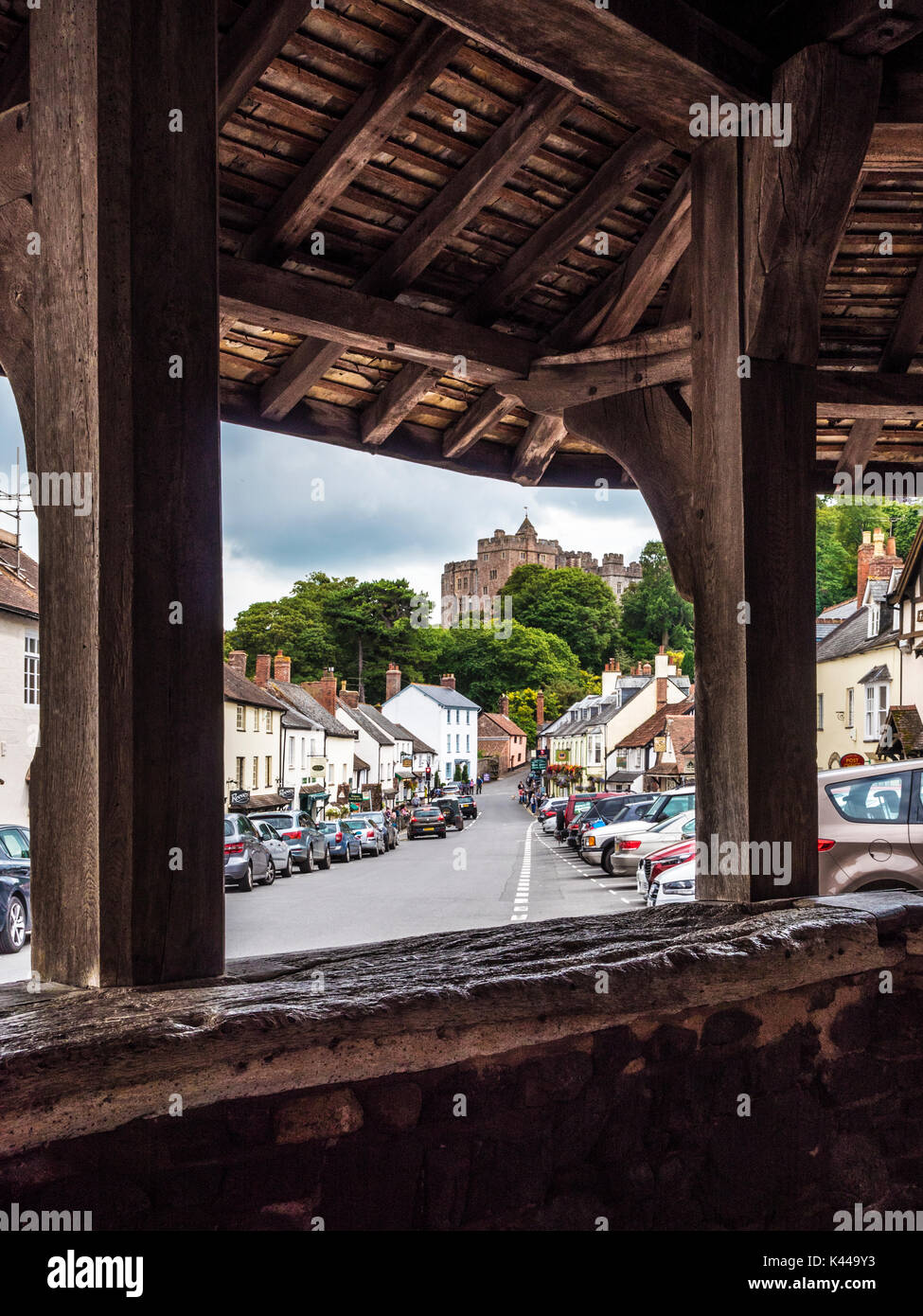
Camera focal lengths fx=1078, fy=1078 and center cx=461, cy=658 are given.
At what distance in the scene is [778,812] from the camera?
3613mm

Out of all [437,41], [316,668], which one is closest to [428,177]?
[437,41]

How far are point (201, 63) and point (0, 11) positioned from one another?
192 centimetres

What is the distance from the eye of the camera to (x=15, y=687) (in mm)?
23891

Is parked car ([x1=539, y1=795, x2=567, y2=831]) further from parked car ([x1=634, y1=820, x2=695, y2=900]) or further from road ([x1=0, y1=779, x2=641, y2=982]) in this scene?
parked car ([x1=634, y1=820, x2=695, y2=900])

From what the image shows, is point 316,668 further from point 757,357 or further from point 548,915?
point 757,357

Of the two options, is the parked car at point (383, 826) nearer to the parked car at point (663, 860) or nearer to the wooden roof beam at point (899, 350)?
the parked car at point (663, 860)

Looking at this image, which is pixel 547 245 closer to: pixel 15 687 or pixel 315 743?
pixel 15 687

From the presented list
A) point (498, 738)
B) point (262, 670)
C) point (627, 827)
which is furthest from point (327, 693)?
point (498, 738)

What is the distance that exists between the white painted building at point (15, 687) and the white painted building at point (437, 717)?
60362 millimetres

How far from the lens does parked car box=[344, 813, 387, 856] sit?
1290 inches

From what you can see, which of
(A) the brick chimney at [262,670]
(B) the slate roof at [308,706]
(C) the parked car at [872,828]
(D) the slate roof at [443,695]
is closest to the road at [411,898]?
(C) the parked car at [872,828]

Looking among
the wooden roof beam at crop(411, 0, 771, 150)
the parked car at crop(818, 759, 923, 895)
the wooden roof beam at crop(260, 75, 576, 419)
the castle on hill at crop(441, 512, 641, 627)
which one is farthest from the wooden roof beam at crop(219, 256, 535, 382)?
the castle on hill at crop(441, 512, 641, 627)

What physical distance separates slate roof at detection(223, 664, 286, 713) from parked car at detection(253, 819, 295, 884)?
562 inches
